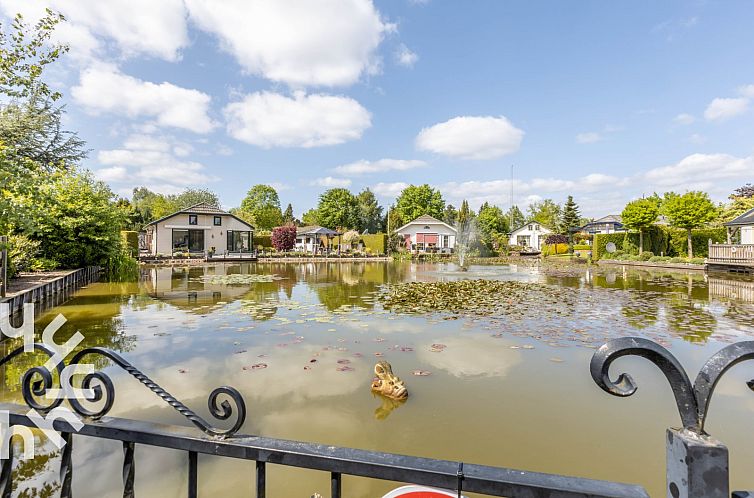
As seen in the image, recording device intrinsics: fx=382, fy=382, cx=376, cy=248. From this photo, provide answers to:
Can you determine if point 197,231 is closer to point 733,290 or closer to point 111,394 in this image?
point 733,290

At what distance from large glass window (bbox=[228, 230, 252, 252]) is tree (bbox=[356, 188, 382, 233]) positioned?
2169cm

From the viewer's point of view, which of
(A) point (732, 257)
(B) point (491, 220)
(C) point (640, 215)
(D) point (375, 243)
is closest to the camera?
(A) point (732, 257)

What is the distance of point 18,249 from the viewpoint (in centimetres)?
1234

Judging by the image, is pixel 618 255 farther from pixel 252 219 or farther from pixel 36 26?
pixel 252 219

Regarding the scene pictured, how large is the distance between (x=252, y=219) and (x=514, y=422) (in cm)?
5340

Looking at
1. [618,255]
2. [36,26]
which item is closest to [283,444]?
[36,26]

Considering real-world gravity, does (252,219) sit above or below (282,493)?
above

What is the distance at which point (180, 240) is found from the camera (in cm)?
3591

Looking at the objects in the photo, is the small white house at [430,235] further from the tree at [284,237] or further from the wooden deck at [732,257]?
the wooden deck at [732,257]

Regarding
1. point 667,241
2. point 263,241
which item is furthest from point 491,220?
point 263,241

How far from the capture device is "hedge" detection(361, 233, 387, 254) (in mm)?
38250

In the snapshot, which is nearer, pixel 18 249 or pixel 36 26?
pixel 36 26

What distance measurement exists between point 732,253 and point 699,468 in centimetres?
2688

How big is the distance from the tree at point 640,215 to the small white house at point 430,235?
18.5m
